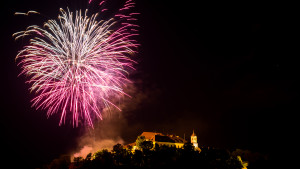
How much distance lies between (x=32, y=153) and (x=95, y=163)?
59947 mm

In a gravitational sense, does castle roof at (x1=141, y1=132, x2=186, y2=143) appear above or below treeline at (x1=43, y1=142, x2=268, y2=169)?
above

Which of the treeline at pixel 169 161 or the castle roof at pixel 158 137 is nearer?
the treeline at pixel 169 161

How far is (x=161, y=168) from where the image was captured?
30859mm

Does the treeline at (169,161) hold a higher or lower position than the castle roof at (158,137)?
lower

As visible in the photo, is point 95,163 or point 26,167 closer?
point 95,163

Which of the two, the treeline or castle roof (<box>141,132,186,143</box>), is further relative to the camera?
castle roof (<box>141,132,186,143</box>)

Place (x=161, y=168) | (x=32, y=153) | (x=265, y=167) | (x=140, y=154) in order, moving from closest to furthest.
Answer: (x=265, y=167)
(x=161, y=168)
(x=140, y=154)
(x=32, y=153)

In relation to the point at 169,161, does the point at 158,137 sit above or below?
above

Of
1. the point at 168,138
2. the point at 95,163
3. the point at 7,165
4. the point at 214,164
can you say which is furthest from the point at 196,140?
the point at 7,165

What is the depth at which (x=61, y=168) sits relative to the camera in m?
45.1

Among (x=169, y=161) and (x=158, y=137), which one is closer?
(x=169, y=161)

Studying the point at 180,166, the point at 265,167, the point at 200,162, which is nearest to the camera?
the point at 265,167

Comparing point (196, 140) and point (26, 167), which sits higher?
point (196, 140)

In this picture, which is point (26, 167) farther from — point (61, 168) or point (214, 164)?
point (214, 164)
